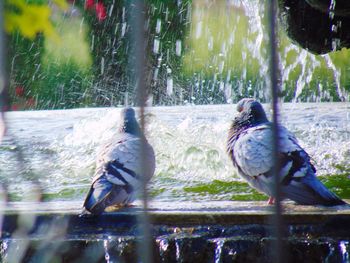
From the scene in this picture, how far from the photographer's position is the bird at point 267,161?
221 centimetres

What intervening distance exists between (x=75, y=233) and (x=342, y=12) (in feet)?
3.50

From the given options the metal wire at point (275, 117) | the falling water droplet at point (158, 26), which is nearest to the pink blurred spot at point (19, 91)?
the falling water droplet at point (158, 26)

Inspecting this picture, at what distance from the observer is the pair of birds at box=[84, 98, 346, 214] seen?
221 cm

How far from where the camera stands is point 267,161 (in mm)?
2338

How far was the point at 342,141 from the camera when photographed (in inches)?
138

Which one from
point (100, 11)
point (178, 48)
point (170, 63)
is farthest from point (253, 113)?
point (100, 11)

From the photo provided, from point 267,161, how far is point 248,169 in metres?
0.09

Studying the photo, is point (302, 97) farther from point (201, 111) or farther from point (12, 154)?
point (12, 154)

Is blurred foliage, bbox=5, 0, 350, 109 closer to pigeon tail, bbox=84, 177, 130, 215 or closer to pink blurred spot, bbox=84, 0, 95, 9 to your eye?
pink blurred spot, bbox=84, 0, 95, 9

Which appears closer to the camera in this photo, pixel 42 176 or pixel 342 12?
pixel 342 12

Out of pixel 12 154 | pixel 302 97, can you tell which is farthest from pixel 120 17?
pixel 12 154

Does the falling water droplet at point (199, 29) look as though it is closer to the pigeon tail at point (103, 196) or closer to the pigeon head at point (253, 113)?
the pigeon head at point (253, 113)

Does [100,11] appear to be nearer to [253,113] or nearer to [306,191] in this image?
[253,113]

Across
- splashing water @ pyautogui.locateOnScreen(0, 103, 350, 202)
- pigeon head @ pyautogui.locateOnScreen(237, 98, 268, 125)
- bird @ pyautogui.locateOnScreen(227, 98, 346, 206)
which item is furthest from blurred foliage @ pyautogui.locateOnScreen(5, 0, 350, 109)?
bird @ pyautogui.locateOnScreen(227, 98, 346, 206)
